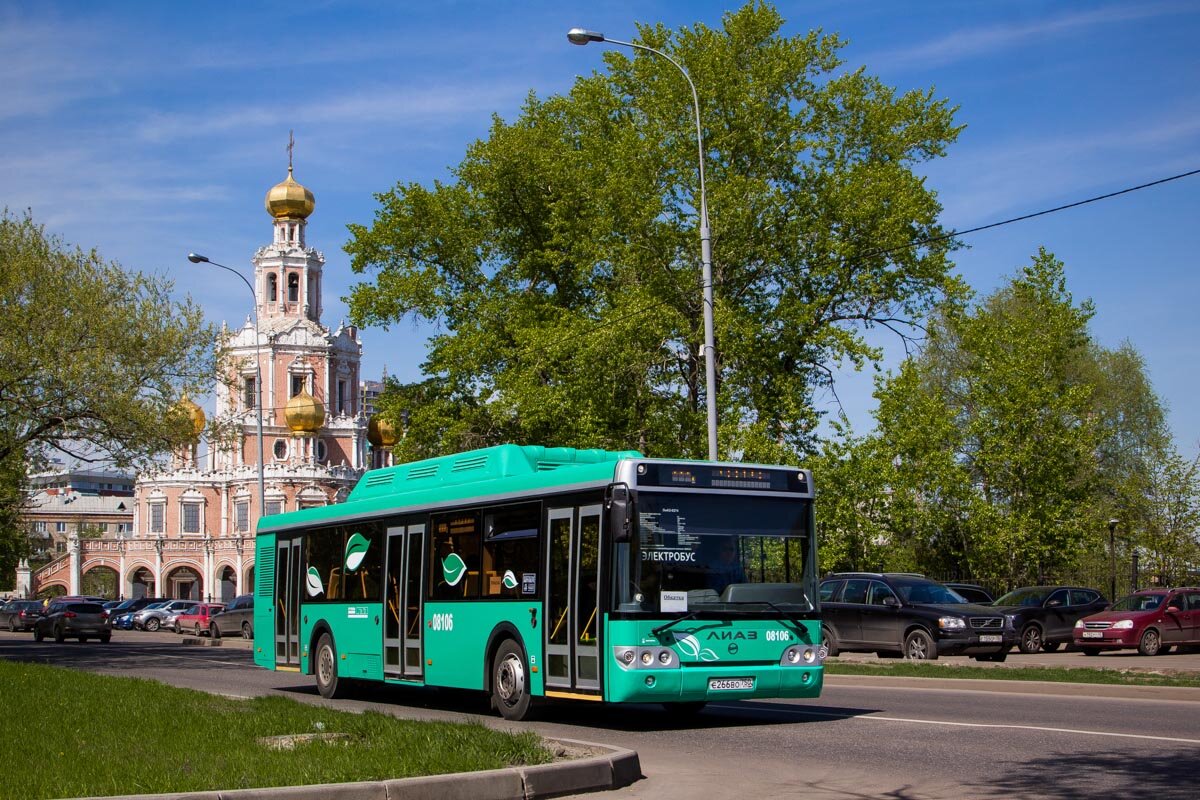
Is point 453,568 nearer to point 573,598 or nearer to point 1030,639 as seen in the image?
point 573,598

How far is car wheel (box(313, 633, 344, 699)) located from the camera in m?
21.5

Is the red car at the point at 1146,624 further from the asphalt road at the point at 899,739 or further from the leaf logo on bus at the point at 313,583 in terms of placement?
the leaf logo on bus at the point at 313,583

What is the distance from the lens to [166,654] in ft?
130

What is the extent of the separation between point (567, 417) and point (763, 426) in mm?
6258

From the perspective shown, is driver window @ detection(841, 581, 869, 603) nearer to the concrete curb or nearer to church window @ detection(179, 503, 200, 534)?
the concrete curb

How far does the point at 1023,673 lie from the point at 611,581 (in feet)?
30.5

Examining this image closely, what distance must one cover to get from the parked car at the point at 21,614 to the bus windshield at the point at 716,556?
193ft

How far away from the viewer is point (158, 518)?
117 m

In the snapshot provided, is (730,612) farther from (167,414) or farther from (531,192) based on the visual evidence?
(531,192)

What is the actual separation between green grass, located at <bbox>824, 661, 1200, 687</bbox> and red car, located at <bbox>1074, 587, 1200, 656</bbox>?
28.1ft

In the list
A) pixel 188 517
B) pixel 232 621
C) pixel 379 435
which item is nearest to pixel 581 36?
pixel 232 621

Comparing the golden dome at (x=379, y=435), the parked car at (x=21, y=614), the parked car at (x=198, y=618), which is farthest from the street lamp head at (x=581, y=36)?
the golden dome at (x=379, y=435)

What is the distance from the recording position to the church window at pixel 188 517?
11600 centimetres

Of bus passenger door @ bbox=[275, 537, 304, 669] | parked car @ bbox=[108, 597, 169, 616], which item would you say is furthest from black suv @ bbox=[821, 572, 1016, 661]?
parked car @ bbox=[108, 597, 169, 616]
